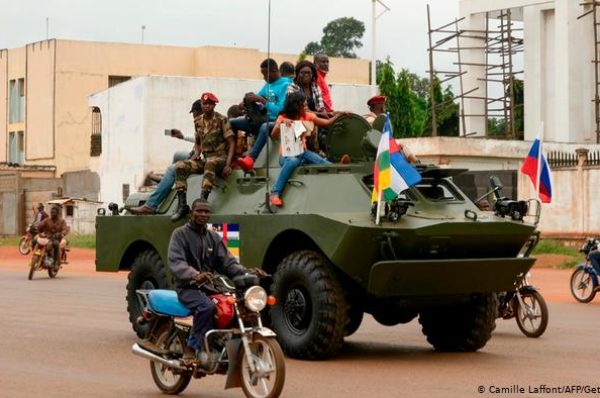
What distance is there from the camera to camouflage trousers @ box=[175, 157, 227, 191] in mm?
15609

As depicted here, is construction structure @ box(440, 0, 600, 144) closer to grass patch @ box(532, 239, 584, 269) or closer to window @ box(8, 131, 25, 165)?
grass patch @ box(532, 239, 584, 269)

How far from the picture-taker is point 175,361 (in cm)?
1105

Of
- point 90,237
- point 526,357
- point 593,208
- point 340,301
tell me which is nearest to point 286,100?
point 340,301

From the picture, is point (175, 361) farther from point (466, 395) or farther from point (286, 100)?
point (286, 100)

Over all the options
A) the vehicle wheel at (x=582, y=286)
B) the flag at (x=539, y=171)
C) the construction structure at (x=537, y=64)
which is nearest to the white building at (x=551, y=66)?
the construction structure at (x=537, y=64)

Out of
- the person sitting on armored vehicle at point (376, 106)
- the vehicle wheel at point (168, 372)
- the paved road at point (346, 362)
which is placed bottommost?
the paved road at point (346, 362)

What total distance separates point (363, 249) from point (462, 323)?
205cm

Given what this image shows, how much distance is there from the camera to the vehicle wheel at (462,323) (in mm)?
14555

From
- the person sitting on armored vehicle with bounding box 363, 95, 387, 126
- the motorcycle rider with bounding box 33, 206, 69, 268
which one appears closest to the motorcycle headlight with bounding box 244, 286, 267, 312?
the person sitting on armored vehicle with bounding box 363, 95, 387, 126

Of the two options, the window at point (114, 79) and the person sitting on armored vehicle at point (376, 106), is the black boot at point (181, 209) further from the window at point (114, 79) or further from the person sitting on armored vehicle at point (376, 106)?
the window at point (114, 79)

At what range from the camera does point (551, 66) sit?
42.4 meters

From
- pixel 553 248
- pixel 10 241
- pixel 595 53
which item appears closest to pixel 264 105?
pixel 553 248

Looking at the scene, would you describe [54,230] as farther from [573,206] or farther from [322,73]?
[322,73]

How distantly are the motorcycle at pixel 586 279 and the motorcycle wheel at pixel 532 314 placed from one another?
561 cm
